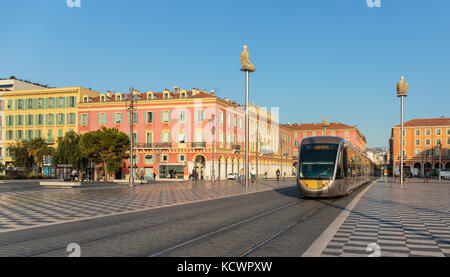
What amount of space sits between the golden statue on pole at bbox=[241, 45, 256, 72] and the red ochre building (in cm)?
2335

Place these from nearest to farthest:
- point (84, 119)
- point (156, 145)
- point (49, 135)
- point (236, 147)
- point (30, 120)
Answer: point (156, 145) < point (236, 147) < point (84, 119) < point (49, 135) < point (30, 120)

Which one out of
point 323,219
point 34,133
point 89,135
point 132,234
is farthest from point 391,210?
point 34,133

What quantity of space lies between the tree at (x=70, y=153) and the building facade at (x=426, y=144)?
3145 inches

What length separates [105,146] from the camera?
170 feet

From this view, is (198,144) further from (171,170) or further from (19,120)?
(19,120)

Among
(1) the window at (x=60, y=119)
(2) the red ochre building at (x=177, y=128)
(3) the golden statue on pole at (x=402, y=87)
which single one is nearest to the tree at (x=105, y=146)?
(2) the red ochre building at (x=177, y=128)

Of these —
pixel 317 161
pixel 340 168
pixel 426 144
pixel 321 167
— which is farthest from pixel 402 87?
pixel 426 144

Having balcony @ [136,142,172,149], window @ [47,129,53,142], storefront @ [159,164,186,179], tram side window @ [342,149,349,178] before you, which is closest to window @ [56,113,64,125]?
window @ [47,129,53,142]

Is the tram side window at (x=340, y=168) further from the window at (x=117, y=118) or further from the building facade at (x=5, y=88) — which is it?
the building facade at (x=5, y=88)

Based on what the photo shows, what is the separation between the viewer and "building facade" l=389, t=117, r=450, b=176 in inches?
4262

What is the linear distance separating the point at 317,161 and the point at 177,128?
42882 millimetres

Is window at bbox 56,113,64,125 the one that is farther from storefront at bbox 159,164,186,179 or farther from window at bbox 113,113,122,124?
storefront at bbox 159,164,186,179

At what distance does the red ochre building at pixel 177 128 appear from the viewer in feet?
199
